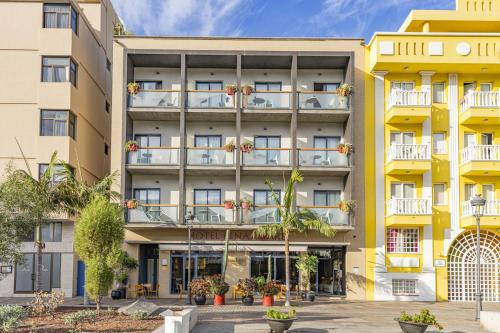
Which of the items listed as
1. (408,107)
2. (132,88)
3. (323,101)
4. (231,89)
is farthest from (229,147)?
(408,107)

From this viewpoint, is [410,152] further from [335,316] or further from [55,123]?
[55,123]

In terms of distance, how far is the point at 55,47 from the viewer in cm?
3169

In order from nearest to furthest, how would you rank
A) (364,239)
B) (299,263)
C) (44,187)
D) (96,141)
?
(44,187), (299,263), (364,239), (96,141)

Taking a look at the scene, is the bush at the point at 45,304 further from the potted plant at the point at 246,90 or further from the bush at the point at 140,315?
the potted plant at the point at 246,90

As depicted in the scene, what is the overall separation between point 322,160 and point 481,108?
30.5 ft

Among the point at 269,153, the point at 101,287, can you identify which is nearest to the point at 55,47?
the point at 269,153

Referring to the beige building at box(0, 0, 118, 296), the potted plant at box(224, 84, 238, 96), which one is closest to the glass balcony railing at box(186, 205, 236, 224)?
the potted plant at box(224, 84, 238, 96)

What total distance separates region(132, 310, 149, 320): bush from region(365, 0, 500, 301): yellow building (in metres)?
16.5

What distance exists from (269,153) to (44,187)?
12.1m

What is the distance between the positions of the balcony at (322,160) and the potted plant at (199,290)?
8.67 metres

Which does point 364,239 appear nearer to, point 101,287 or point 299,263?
point 299,263

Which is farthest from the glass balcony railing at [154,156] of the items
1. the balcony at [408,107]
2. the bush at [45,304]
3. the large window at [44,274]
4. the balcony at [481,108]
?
the balcony at [481,108]

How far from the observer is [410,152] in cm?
3164

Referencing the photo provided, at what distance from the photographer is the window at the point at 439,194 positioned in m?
32.7
